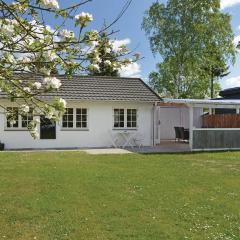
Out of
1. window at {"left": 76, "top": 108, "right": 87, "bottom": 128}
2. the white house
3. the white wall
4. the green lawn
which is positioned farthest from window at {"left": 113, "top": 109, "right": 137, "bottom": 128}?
the green lawn

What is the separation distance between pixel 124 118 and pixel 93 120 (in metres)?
1.67

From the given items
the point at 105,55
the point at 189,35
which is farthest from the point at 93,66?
the point at 189,35

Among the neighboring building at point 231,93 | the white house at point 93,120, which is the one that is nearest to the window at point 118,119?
the white house at point 93,120

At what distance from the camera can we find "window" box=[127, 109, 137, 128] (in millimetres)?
24188

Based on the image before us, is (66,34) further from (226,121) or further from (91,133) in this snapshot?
(226,121)

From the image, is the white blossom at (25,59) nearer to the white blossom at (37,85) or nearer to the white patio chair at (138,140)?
the white blossom at (37,85)

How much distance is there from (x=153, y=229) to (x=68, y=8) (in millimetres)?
4384

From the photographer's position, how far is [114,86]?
25.2 m

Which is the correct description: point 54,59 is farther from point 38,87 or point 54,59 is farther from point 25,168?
point 25,168

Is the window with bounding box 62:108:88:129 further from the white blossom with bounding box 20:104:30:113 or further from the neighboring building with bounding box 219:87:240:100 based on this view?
the white blossom with bounding box 20:104:30:113

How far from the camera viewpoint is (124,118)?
24.1 metres

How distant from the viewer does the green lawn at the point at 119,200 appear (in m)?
7.32

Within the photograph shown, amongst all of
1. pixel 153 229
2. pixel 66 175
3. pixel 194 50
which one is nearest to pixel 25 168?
pixel 66 175

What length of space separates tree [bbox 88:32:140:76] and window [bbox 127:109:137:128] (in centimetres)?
1941
